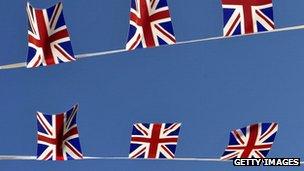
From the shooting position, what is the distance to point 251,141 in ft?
22.1

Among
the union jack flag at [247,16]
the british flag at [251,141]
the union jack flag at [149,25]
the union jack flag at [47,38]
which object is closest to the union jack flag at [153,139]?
the british flag at [251,141]

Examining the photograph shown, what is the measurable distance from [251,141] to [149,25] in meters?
2.17

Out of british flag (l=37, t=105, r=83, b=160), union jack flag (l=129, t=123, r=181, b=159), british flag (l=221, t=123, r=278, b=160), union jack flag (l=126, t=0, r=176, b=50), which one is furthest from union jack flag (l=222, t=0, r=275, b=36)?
british flag (l=37, t=105, r=83, b=160)

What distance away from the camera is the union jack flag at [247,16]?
5582mm

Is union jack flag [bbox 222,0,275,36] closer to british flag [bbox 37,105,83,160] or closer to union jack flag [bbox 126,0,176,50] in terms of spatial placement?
union jack flag [bbox 126,0,176,50]

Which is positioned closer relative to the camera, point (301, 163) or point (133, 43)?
point (133, 43)

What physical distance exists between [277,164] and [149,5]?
3104mm

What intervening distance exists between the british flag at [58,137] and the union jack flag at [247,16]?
86.6 inches

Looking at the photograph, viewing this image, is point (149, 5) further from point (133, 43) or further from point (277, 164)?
point (277, 164)

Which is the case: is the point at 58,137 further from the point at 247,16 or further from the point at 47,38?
the point at 247,16

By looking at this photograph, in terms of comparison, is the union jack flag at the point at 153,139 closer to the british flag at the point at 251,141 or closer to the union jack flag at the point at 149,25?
the british flag at the point at 251,141

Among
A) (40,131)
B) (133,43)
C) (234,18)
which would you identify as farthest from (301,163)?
(40,131)

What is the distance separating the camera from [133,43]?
5.71 metres

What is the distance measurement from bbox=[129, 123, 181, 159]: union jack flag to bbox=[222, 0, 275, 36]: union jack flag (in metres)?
1.76
